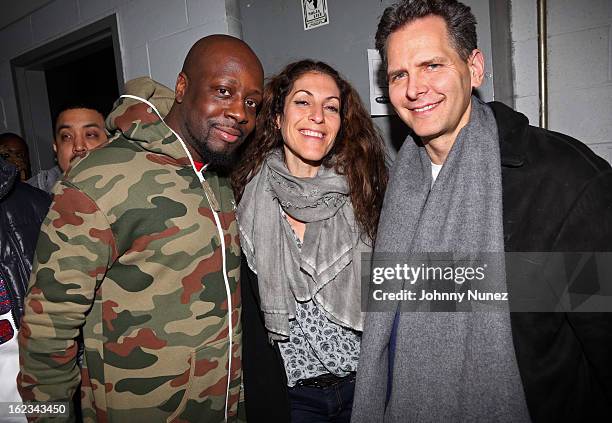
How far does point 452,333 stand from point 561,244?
40 centimetres

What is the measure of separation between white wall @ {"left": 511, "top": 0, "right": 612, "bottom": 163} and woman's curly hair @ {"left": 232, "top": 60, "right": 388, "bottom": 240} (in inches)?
27.1

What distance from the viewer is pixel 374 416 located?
4.52ft

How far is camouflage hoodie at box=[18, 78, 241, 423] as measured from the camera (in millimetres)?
1106

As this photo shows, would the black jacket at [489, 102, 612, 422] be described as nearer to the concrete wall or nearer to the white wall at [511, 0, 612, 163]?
the white wall at [511, 0, 612, 163]

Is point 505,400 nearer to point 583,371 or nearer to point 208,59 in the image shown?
point 583,371

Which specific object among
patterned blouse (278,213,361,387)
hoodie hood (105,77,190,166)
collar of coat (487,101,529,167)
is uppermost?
hoodie hood (105,77,190,166)

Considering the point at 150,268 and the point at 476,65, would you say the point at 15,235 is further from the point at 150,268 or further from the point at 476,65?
the point at 476,65

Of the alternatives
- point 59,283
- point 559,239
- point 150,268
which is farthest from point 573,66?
point 59,283

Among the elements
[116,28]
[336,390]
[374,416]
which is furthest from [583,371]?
[116,28]

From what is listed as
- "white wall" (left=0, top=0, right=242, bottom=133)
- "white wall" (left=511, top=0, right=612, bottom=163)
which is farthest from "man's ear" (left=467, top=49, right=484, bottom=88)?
"white wall" (left=0, top=0, right=242, bottom=133)

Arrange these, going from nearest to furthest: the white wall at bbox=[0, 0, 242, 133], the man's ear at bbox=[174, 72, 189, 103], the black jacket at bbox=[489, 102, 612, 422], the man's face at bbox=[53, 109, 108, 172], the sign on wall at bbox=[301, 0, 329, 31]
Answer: the black jacket at bbox=[489, 102, 612, 422], the man's ear at bbox=[174, 72, 189, 103], the sign on wall at bbox=[301, 0, 329, 31], the man's face at bbox=[53, 109, 108, 172], the white wall at bbox=[0, 0, 242, 133]

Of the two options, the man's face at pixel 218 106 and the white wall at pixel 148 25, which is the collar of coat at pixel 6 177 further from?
the white wall at pixel 148 25

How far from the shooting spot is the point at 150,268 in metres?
1.19

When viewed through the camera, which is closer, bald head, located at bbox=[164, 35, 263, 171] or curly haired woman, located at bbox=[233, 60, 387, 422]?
bald head, located at bbox=[164, 35, 263, 171]
